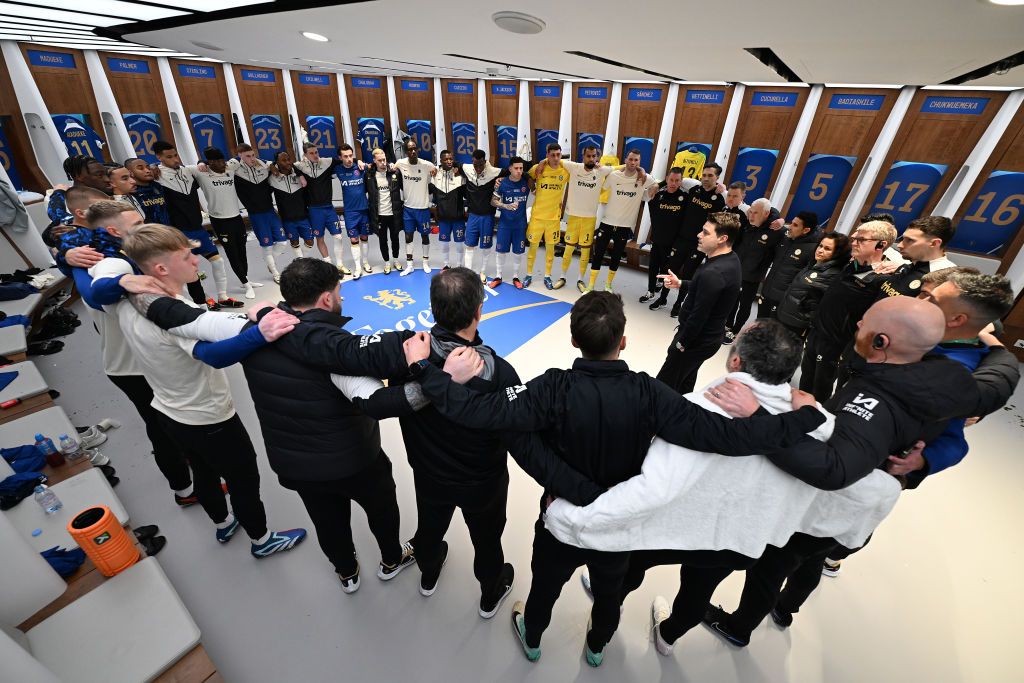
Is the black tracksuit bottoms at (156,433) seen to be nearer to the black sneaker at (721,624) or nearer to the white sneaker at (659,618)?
the white sneaker at (659,618)

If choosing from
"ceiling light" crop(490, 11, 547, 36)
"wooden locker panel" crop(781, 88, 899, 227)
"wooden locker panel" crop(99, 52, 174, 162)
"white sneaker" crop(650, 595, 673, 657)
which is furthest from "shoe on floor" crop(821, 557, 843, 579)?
"wooden locker panel" crop(99, 52, 174, 162)

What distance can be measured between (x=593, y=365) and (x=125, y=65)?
357 inches

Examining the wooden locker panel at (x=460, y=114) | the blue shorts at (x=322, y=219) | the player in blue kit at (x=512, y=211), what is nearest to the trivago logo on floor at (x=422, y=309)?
the player in blue kit at (x=512, y=211)

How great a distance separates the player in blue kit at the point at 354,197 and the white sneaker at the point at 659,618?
5474 mm

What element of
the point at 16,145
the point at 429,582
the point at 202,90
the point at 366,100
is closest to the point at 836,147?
the point at 429,582

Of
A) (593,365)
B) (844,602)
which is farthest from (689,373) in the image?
(593,365)

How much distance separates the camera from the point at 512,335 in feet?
15.8

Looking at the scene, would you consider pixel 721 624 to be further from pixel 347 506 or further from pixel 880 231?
pixel 880 231

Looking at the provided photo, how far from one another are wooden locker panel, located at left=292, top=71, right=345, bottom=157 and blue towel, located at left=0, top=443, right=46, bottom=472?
7617 millimetres

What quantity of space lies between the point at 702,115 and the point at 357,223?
17.7 ft

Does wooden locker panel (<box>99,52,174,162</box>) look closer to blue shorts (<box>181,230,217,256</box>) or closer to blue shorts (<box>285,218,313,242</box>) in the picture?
blue shorts (<box>285,218,313,242</box>)

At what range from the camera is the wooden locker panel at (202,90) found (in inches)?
274

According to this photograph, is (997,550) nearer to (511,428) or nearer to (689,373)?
(689,373)

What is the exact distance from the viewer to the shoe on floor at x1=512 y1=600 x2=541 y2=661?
1.97m
